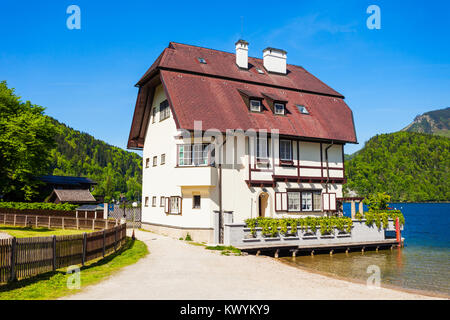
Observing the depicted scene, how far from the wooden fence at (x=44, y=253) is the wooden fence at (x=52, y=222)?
11.5 meters

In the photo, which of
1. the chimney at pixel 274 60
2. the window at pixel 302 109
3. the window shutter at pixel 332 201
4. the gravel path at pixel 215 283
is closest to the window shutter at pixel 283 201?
the window shutter at pixel 332 201

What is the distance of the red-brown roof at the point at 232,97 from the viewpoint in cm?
2522

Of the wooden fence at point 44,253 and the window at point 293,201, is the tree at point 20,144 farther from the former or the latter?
the window at point 293,201

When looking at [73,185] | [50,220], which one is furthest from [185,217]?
[73,185]

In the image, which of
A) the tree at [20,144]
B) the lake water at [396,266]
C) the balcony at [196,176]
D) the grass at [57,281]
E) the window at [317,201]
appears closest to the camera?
the grass at [57,281]

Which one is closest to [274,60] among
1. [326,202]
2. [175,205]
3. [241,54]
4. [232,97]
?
[241,54]

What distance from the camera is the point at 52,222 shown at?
109ft

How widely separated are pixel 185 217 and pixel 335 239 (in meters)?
10.9

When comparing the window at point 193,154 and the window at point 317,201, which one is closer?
the window at point 193,154

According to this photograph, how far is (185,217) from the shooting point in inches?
986

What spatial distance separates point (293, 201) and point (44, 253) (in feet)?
61.5

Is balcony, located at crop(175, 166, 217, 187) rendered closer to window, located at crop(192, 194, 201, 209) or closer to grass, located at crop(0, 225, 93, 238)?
window, located at crop(192, 194, 201, 209)

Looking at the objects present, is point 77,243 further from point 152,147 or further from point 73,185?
point 73,185
